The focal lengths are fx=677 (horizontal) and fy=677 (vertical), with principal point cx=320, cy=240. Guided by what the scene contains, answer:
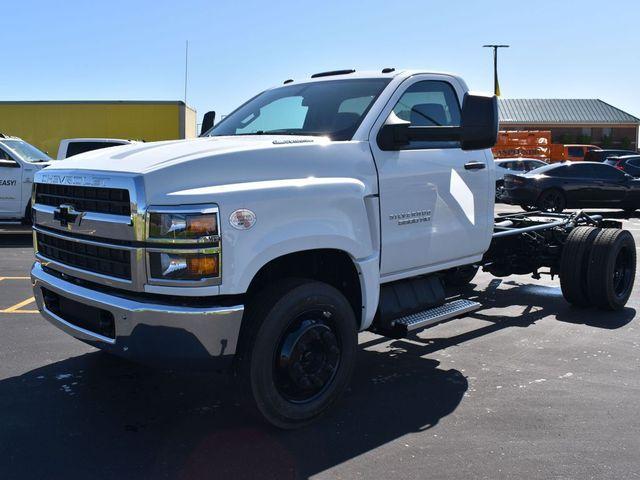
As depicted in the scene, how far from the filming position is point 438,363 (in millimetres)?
5215

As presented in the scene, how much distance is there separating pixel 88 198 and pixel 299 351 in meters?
1.45

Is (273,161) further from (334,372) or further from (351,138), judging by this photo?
(334,372)

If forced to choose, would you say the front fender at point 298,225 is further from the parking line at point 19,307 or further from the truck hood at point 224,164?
the parking line at point 19,307

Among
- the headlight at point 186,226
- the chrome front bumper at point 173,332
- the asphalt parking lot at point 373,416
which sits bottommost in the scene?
the asphalt parking lot at point 373,416

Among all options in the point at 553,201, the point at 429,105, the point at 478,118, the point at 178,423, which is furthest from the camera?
the point at 553,201

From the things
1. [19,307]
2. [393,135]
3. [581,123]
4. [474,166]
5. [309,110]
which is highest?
[581,123]

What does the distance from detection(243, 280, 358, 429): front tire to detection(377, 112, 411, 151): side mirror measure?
1.03 meters

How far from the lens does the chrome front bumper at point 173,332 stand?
3385 mm

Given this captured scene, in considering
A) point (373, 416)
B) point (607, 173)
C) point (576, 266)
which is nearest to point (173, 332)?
point (373, 416)

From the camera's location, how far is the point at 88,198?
3756mm

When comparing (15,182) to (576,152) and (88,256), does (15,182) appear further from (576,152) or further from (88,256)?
(576,152)

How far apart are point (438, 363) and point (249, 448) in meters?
2.03

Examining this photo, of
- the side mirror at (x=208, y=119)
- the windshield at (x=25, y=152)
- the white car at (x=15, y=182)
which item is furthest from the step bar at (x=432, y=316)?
the windshield at (x=25, y=152)

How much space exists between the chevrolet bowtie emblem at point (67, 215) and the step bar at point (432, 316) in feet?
6.96
